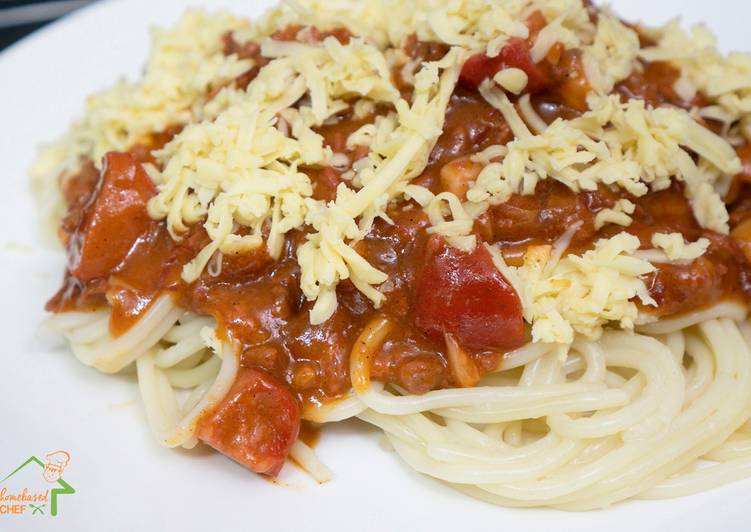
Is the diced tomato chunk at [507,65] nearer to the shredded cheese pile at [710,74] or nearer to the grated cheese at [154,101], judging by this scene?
the shredded cheese pile at [710,74]

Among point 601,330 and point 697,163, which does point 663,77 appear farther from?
point 601,330

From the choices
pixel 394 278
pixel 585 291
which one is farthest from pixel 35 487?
pixel 585 291

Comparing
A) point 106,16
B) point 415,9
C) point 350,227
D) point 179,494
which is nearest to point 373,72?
point 415,9

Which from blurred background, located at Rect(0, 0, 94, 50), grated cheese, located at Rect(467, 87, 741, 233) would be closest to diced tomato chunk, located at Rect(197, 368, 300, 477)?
grated cheese, located at Rect(467, 87, 741, 233)

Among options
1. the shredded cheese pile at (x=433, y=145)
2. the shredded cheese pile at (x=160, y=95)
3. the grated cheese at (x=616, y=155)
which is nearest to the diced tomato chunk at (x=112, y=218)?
the shredded cheese pile at (x=433, y=145)

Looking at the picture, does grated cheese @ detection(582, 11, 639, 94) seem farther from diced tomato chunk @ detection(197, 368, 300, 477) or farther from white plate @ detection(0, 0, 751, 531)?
diced tomato chunk @ detection(197, 368, 300, 477)

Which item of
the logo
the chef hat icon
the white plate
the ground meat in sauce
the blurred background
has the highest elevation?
the ground meat in sauce
